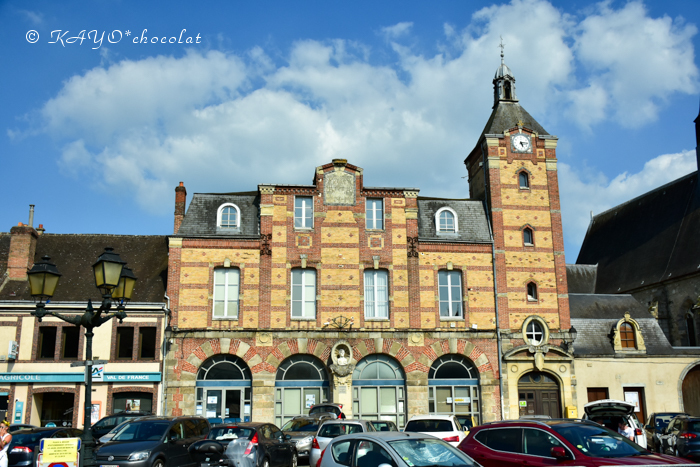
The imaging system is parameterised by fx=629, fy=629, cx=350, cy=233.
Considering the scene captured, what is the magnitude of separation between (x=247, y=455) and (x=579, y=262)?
36528mm

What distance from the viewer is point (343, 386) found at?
84.9 ft

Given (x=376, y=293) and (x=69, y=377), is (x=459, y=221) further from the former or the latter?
(x=69, y=377)

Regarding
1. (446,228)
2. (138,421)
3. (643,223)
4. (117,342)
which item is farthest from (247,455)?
(643,223)

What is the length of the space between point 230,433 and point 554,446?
8.76 meters

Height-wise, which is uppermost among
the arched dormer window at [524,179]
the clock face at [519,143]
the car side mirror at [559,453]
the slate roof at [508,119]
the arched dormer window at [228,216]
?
the slate roof at [508,119]

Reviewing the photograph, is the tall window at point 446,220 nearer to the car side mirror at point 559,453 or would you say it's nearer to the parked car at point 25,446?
the parked car at point 25,446

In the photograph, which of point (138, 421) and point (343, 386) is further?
point (343, 386)

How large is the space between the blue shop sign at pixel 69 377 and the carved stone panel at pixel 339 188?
1035 cm

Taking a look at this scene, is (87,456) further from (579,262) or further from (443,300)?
(579,262)

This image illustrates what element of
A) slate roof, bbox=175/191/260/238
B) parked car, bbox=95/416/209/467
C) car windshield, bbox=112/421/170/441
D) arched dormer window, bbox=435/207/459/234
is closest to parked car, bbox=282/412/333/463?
parked car, bbox=95/416/209/467

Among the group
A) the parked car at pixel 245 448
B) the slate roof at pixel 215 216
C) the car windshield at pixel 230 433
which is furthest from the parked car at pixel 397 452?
the slate roof at pixel 215 216

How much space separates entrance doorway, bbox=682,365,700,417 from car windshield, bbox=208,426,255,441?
2182 cm

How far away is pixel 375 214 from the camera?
1112 inches

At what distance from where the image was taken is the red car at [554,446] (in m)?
9.55
